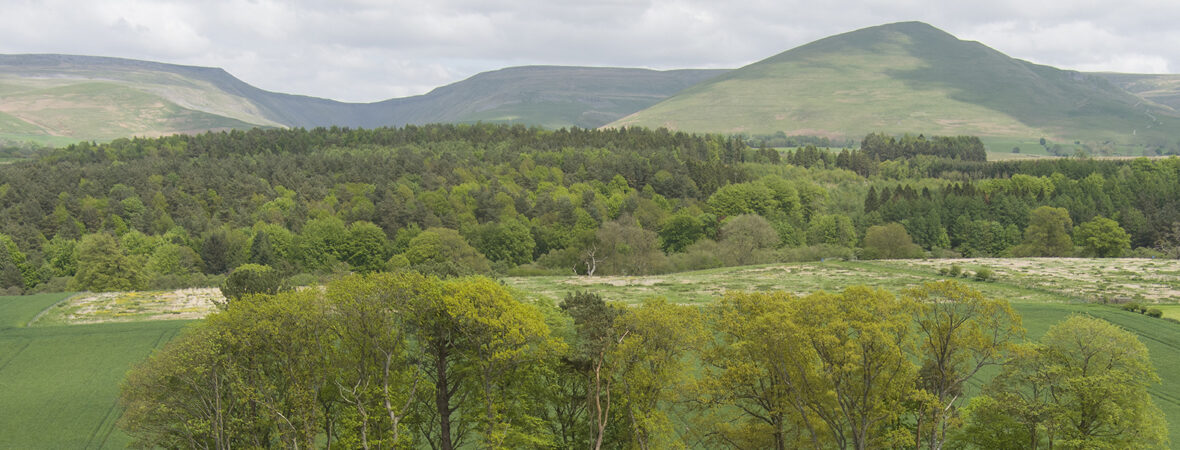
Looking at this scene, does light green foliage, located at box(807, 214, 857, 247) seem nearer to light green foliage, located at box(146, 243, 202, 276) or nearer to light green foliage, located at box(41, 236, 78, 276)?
light green foliage, located at box(146, 243, 202, 276)

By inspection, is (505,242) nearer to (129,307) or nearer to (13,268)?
(129,307)

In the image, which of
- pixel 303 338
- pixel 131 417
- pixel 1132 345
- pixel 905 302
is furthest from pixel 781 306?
A: pixel 131 417

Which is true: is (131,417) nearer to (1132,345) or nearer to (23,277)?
(1132,345)

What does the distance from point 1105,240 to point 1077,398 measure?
4903 inches

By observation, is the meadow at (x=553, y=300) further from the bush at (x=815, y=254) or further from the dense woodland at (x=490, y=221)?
the dense woodland at (x=490, y=221)

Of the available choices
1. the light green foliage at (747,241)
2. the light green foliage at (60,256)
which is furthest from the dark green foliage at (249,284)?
the light green foliage at (60,256)

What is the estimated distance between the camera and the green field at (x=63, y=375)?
161 ft

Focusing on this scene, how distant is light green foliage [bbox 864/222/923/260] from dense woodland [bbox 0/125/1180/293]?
432 mm

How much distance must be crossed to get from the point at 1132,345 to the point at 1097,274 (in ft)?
184

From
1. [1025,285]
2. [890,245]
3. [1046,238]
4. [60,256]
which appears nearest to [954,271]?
[1025,285]

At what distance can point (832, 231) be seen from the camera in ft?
513

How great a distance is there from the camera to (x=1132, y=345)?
36.1 meters

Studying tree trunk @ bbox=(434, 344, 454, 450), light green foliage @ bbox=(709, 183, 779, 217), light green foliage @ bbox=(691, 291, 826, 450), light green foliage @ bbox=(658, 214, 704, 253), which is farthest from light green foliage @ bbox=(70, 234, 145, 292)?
light green foliage @ bbox=(709, 183, 779, 217)

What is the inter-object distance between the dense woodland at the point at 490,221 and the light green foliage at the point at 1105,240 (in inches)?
13.7
